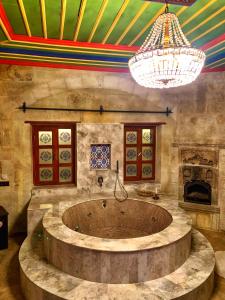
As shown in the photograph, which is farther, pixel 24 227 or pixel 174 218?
pixel 24 227

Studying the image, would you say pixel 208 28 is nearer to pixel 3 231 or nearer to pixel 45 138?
pixel 45 138

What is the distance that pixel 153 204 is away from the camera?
4.79 meters

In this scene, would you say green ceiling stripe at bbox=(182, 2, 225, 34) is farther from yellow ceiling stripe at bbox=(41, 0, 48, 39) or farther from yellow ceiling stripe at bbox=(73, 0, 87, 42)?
yellow ceiling stripe at bbox=(41, 0, 48, 39)

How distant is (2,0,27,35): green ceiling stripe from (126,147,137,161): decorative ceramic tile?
335 centimetres

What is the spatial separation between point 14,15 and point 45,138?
109 inches

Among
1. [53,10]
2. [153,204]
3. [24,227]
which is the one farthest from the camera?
[24,227]

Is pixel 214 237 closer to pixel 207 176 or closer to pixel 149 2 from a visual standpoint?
pixel 207 176

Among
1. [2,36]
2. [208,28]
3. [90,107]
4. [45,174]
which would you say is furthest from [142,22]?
[45,174]

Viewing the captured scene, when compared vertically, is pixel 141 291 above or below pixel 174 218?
below

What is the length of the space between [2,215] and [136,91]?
3733 millimetres

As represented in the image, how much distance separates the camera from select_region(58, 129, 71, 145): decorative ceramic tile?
17.8 ft

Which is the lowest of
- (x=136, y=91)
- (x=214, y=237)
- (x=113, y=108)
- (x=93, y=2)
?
(x=214, y=237)

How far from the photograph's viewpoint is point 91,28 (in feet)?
10.8

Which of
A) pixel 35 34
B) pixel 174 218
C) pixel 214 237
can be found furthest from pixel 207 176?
pixel 35 34
